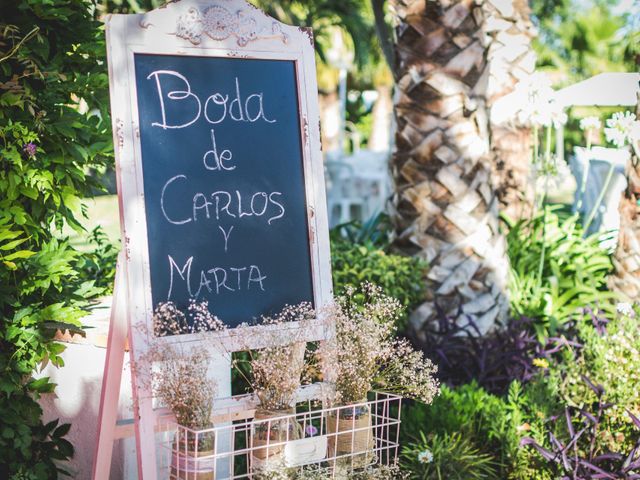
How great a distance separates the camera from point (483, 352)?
4.21 meters

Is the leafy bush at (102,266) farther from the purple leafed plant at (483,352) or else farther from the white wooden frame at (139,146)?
the purple leafed plant at (483,352)

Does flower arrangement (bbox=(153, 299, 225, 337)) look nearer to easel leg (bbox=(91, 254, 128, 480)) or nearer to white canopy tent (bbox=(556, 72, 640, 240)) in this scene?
easel leg (bbox=(91, 254, 128, 480))

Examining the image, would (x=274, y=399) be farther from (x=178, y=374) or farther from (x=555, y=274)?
(x=555, y=274)

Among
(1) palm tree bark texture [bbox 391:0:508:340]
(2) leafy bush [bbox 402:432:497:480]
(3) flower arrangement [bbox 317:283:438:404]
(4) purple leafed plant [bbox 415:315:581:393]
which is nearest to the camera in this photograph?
(3) flower arrangement [bbox 317:283:438:404]

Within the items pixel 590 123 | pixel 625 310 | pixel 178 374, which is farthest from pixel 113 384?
pixel 590 123

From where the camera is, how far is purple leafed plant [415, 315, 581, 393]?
4168 mm

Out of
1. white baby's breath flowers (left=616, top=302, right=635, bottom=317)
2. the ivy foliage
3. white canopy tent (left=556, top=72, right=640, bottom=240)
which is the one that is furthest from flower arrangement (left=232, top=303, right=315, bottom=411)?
white canopy tent (left=556, top=72, right=640, bottom=240)

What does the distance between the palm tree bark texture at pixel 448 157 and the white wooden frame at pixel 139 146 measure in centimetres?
180

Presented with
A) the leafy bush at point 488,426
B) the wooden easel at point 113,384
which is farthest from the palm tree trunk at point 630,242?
the wooden easel at point 113,384

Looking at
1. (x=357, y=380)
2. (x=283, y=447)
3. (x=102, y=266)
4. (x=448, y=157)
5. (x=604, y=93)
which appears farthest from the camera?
(x=604, y=93)

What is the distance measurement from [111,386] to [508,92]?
4.48m

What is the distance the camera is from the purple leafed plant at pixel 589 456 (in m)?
3.19

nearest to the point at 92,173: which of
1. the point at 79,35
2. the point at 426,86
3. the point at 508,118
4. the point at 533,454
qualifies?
the point at 79,35

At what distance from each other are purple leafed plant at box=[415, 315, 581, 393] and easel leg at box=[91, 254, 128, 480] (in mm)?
2086
